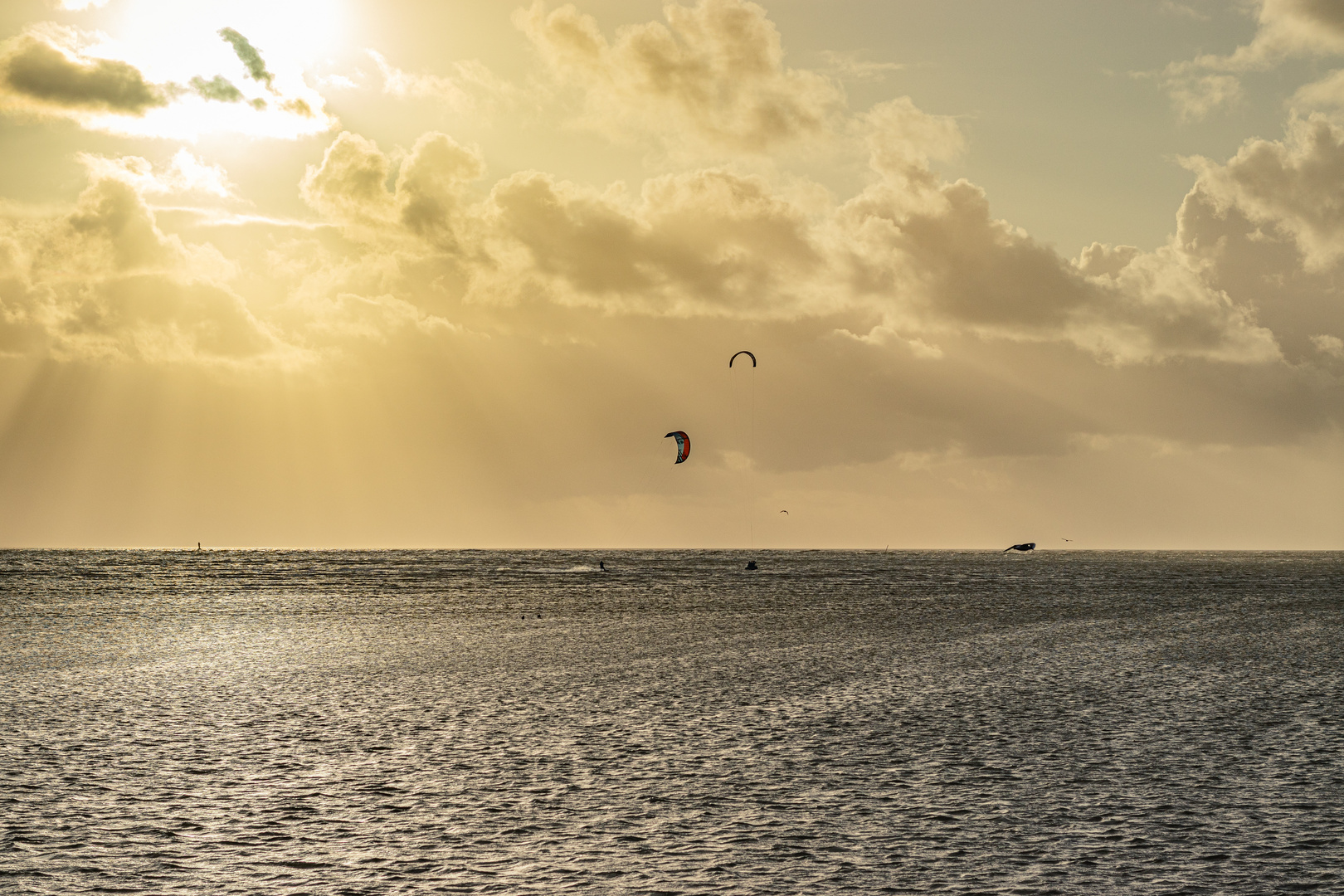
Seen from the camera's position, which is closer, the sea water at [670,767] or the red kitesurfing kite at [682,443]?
the sea water at [670,767]

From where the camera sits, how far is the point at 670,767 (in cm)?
1284

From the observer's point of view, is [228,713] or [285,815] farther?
[228,713]

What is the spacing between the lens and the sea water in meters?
8.89

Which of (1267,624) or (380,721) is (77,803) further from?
(1267,624)

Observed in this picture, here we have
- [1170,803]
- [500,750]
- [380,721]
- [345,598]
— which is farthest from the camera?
[345,598]

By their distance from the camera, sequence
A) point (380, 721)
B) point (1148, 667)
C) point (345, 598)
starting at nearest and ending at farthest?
point (380, 721) → point (1148, 667) → point (345, 598)

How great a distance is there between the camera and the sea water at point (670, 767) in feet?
29.2

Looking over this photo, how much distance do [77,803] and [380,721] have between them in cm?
542

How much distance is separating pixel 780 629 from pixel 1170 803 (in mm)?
23821

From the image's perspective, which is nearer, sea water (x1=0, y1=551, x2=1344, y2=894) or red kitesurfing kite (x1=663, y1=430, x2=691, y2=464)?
sea water (x1=0, y1=551, x2=1344, y2=894)

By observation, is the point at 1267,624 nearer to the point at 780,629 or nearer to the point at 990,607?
the point at 990,607

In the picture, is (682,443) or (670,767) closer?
(670,767)

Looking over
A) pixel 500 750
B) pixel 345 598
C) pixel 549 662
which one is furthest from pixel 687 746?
pixel 345 598

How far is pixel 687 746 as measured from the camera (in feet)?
46.3
